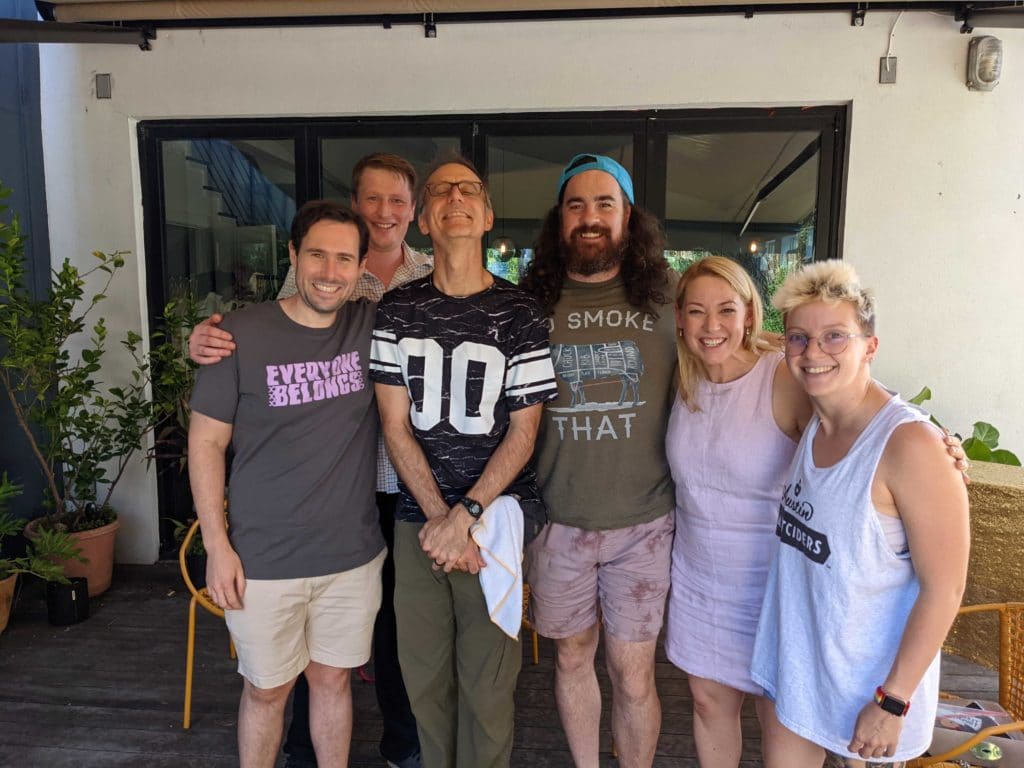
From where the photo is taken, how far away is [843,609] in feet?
4.47

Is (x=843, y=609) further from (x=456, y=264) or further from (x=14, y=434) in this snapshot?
(x=14, y=434)

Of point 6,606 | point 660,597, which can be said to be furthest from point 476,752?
point 6,606

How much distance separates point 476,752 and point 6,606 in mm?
2787

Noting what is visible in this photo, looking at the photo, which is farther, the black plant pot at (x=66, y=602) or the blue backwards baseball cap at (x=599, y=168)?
the black plant pot at (x=66, y=602)

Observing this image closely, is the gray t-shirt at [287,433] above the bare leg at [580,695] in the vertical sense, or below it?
above

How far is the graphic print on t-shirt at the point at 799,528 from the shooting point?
140cm

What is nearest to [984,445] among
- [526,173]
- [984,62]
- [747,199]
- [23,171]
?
[747,199]

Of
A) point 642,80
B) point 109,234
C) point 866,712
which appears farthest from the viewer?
point 109,234

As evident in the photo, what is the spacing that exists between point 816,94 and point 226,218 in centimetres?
357

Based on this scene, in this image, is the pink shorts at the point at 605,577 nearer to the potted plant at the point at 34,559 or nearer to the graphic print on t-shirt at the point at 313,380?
the graphic print on t-shirt at the point at 313,380

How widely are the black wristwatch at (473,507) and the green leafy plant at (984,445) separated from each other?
276 cm

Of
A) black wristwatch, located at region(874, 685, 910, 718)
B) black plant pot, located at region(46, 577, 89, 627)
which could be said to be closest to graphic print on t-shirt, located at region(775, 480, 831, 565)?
black wristwatch, located at region(874, 685, 910, 718)

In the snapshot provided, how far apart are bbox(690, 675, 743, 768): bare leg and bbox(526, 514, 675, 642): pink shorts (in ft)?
0.68

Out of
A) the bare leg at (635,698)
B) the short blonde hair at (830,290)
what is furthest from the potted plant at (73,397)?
the short blonde hair at (830,290)
